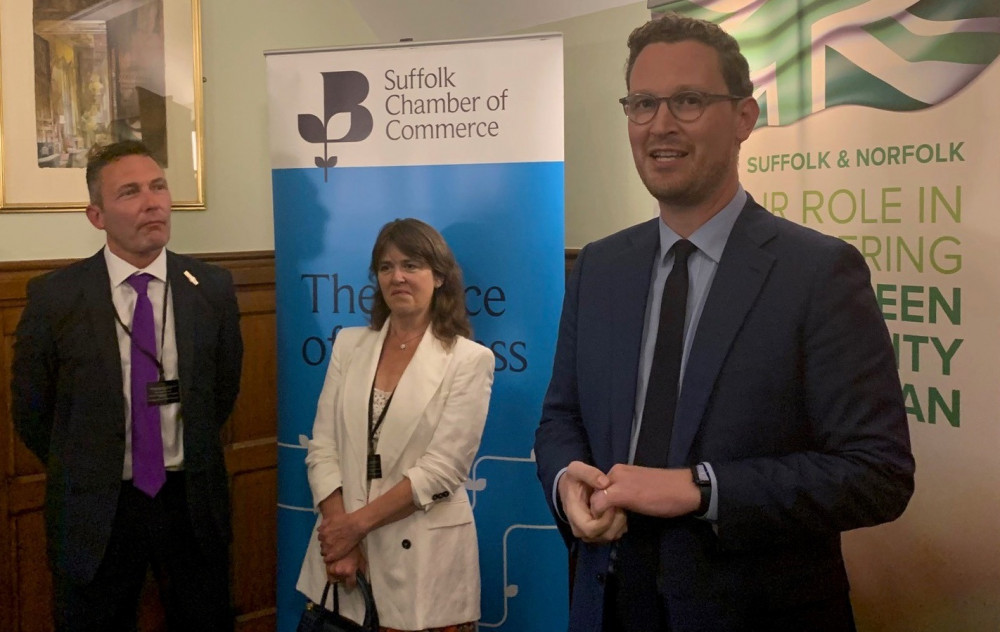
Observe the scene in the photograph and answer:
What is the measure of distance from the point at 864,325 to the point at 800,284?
101 millimetres

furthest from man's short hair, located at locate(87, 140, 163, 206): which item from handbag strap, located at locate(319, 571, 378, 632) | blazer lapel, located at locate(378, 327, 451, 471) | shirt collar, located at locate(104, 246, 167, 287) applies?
handbag strap, located at locate(319, 571, 378, 632)

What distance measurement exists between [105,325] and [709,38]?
1794 millimetres

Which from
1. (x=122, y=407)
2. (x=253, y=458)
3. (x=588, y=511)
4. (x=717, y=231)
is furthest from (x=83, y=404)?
(x=717, y=231)

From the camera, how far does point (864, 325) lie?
123cm

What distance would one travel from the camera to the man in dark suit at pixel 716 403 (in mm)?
1218

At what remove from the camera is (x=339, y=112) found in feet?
8.86

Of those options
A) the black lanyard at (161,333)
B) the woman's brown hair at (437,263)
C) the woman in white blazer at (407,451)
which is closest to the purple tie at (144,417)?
the black lanyard at (161,333)

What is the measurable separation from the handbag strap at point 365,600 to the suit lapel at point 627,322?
120 centimetres

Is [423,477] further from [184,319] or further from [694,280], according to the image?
[694,280]

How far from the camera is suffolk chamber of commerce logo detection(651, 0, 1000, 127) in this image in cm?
188

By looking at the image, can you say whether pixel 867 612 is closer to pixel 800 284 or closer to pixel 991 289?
pixel 991 289

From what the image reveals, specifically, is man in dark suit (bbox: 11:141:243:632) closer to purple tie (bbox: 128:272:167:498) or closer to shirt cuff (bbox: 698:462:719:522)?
purple tie (bbox: 128:272:167:498)

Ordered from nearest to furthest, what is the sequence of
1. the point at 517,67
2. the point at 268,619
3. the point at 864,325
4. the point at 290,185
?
1. the point at 864,325
2. the point at 517,67
3. the point at 290,185
4. the point at 268,619

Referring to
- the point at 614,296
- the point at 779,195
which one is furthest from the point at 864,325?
the point at 779,195
